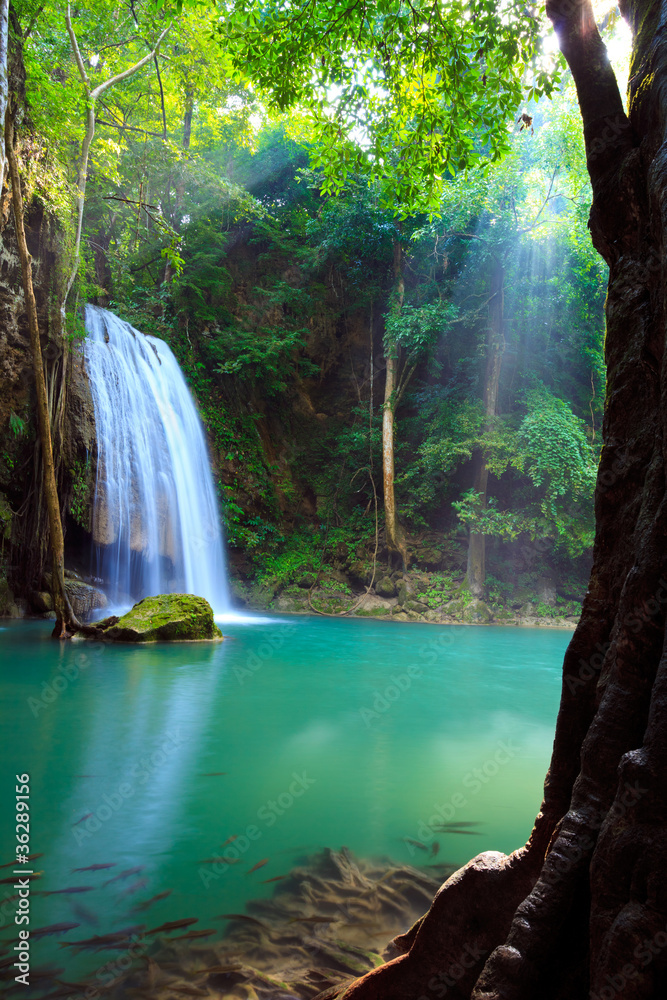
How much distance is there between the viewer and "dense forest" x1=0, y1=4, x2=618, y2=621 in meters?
15.3

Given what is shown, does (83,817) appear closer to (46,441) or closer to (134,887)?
(134,887)

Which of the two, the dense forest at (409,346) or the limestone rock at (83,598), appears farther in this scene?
the limestone rock at (83,598)

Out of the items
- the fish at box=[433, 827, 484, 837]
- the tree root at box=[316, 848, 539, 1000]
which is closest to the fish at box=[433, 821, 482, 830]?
the fish at box=[433, 827, 484, 837]

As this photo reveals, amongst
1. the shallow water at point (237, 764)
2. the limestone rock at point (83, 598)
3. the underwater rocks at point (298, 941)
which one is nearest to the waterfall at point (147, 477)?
the limestone rock at point (83, 598)

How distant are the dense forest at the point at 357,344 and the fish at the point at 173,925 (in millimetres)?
11379

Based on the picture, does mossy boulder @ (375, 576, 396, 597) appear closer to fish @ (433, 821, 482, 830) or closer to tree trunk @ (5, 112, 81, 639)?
tree trunk @ (5, 112, 81, 639)

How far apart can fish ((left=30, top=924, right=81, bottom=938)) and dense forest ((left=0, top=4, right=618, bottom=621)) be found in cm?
1124

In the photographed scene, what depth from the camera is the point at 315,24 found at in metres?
4.07

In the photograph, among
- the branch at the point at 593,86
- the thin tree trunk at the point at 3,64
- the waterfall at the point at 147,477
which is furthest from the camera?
the waterfall at the point at 147,477

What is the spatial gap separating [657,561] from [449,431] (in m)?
16.1

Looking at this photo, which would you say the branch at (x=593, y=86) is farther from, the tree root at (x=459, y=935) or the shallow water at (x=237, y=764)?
the shallow water at (x=237, y=764)

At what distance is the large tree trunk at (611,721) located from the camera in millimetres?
1264

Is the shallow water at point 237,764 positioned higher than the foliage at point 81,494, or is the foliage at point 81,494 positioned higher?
the foliage at point 81,494

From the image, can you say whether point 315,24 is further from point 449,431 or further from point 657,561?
point 449,431
